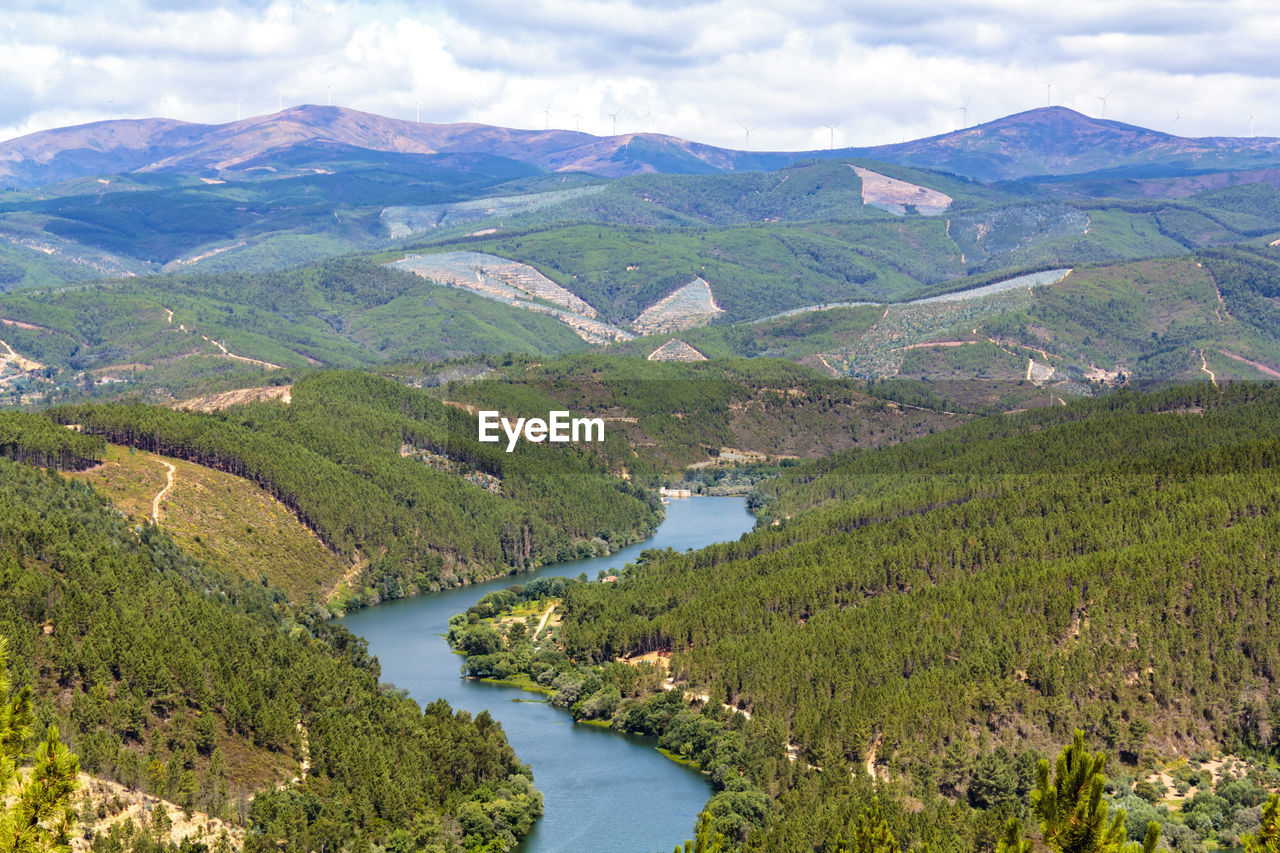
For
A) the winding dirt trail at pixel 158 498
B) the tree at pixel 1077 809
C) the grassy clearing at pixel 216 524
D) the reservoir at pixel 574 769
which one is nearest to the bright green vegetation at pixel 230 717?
the reservoir at pixel 574 769

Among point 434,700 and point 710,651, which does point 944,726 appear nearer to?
point 710,651

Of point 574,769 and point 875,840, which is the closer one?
point 875,840

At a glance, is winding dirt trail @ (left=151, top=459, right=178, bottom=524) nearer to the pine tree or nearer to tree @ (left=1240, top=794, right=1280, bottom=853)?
the pine tree

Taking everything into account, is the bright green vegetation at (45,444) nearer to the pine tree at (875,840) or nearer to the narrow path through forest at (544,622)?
the narrow path through forest at (544,622)

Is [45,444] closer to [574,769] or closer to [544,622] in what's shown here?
[544,622]

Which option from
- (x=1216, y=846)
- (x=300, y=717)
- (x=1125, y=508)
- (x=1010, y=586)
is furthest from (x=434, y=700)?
(x=1125, y=508)

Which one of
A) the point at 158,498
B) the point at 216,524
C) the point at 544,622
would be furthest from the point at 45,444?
the point at 544,622

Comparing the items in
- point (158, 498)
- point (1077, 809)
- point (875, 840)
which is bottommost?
point (158, 498)
